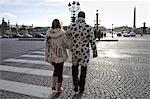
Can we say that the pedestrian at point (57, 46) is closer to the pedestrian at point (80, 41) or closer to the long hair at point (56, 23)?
the long hair at point (56, 23)

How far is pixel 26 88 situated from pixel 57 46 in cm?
138

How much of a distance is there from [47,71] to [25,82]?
224cm

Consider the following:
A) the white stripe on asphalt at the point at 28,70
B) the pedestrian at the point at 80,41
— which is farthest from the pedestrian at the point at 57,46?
the white stripe on asphalt at the point at 28,70

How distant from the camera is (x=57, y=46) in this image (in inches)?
303

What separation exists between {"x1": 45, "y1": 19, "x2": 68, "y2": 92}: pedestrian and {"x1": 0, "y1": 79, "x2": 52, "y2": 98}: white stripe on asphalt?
0.31 m

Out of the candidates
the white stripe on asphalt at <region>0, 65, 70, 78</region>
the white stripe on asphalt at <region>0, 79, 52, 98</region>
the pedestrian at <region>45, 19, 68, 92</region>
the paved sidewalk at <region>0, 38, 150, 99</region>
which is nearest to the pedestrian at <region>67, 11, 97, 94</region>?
the pedestrian at <region>45, 19, 68, 92</region>

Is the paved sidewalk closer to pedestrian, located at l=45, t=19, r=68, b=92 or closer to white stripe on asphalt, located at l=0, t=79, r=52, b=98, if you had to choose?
→ white stripe on asphalt, located at l=0, t=79, r=52, b=98

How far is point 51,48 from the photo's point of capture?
7.75m

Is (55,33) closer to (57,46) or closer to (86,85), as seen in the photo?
(57,46)

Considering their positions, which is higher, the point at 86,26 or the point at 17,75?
the point at 86,26

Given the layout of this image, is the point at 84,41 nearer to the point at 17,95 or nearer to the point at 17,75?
the point at 17,95

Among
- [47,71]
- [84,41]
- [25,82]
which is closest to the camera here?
[84,41]

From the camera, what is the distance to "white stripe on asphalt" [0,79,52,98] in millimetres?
7473

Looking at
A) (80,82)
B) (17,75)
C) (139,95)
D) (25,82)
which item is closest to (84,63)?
(80,82)
